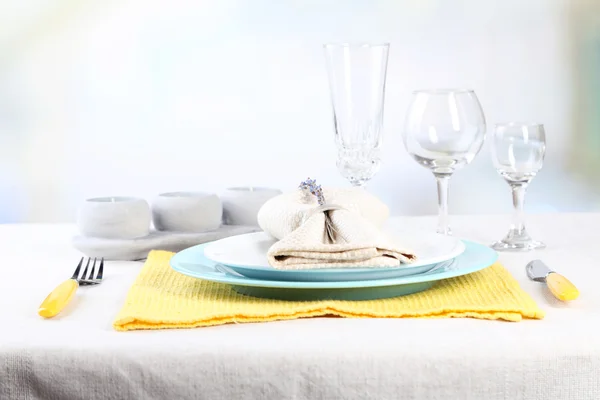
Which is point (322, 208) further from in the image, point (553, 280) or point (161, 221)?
point (161, 221)

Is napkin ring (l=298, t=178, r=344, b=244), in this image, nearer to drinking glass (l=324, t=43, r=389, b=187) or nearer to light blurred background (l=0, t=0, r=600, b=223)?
drinking glass (l=324, t=43, r=389, b=187)

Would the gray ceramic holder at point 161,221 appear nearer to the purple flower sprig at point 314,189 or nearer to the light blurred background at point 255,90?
the purple flower sprig at point 314,189

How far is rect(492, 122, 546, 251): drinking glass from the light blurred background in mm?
1790

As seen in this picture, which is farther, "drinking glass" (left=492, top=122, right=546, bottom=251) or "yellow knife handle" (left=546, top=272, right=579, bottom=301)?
"drinking glass" (left=492, top=122, right=546, bottom=251)

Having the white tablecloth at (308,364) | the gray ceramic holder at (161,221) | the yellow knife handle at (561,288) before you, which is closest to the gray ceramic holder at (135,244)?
the gray ceramic holder at (161,221)

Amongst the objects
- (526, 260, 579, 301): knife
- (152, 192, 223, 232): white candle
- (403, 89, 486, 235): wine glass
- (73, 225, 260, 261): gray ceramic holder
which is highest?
(403, 89, 486, 235): wine glass

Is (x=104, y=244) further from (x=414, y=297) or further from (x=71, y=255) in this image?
(x=414, y=297)

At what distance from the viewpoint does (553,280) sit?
0.83m

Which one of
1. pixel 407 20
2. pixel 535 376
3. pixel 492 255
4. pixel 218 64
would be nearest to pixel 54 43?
pixel 218 64

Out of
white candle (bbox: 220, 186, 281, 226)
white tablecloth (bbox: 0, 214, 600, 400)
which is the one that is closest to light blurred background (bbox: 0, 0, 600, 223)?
white candle (bbox: 220, 186, 281, 226)

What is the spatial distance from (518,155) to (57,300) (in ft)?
2.04

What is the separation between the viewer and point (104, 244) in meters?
1.06

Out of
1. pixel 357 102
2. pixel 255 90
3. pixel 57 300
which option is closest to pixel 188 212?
pixel 357 102

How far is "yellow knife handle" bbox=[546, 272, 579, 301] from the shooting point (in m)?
0.78
